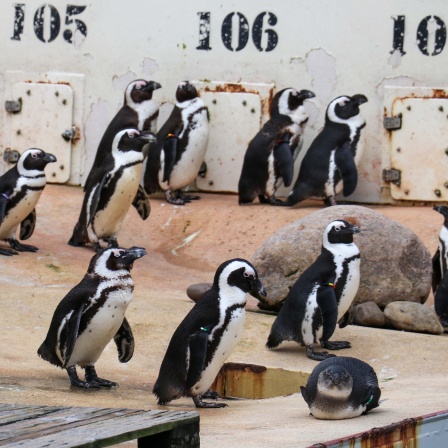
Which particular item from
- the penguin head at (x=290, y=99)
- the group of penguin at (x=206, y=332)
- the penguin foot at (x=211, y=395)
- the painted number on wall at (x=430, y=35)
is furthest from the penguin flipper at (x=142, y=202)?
the penguin foot at (x=211, y=395)

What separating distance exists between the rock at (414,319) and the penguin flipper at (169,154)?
3.78 meters

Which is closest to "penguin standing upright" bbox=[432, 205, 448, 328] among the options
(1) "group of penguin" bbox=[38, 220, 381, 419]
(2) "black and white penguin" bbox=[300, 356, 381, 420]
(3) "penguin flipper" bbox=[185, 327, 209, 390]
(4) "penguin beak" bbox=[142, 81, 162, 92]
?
(1) "group of penguin" bbox=[38, 220, 381, 419]

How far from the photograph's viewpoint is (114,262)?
23.0 ft

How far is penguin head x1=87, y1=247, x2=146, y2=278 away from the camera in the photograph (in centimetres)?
698

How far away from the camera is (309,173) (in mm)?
11492

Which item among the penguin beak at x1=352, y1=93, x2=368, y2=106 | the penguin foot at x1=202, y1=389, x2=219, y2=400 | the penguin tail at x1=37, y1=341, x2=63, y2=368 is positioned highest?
the penguin beak at x1=352, y1=93, x2=368, y2=106

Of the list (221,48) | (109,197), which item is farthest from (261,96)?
(109,197)

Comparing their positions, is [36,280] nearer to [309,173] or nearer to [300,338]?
[300,338]

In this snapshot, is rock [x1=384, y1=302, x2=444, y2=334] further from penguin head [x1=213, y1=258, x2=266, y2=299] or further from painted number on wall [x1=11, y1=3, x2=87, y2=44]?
painted number on wall [x1=11, y1=3, x2=87, y2=44]

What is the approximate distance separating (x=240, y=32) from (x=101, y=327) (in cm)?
581

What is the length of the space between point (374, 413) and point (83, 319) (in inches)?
69.3

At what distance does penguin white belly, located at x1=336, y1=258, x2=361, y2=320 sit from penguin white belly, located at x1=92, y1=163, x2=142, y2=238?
9.19 ft

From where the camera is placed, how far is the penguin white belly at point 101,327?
6.84 m

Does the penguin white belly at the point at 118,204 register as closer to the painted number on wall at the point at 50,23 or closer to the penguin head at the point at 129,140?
the penguin head at the point at 129,140
